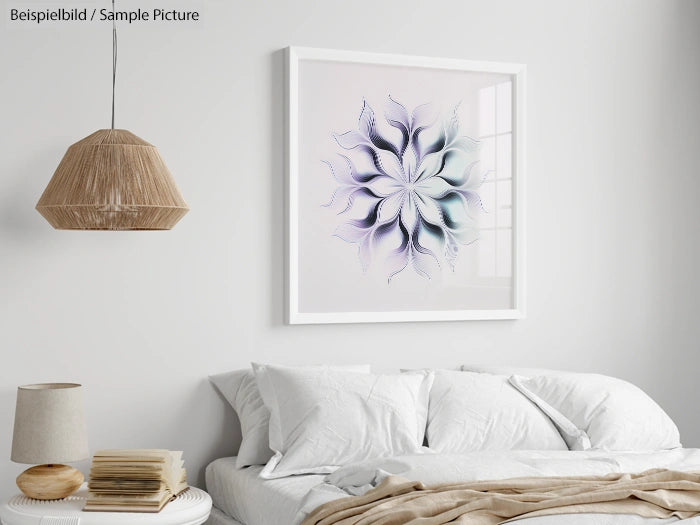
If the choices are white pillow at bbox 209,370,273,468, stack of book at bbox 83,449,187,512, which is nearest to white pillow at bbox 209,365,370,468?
white pillow at bbox 209,370,273,468

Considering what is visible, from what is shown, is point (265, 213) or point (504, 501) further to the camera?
point (265, 213)

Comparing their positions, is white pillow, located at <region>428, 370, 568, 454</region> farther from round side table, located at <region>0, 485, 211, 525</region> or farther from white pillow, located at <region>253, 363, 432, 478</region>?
round side table, located at <region>0, 485, 211, 525</region>

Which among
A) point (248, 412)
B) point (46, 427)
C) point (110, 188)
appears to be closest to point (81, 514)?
point (46, 427)

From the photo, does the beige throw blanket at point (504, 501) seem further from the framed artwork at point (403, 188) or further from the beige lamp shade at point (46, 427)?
the framed artwork at point (403, 188)

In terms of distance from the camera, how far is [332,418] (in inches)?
125

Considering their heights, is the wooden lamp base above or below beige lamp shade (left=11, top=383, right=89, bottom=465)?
below

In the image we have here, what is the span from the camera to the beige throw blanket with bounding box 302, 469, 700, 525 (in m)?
2.47

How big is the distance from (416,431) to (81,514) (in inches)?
45.4

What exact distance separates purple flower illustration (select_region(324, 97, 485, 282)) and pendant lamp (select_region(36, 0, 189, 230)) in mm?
769

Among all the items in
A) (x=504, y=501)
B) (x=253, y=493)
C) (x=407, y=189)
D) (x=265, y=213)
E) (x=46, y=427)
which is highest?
(x=407, y=189)

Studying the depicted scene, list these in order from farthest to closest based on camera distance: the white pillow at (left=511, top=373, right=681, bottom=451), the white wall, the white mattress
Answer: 1. the white pillow at (left=511, top=373, right=681, bottom=451)
2. the white wall
3. the white mattress

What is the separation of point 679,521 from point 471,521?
560mm

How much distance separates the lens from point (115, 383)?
3363mm

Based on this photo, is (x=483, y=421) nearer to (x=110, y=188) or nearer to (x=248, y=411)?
(x=248, y=411)
